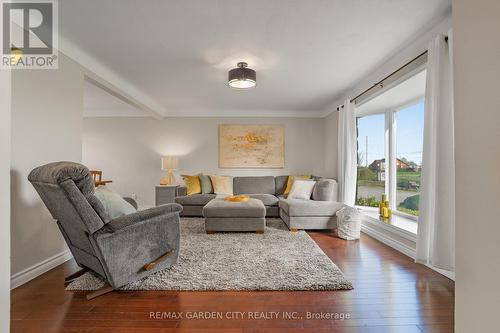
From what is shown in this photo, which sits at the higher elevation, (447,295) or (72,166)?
(72,166)

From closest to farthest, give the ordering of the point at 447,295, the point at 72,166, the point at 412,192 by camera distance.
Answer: the point at 72,166 → the point at 447,295 → the point at 412,192

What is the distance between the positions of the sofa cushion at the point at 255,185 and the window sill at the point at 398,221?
2017 mm

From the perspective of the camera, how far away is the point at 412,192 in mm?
3508

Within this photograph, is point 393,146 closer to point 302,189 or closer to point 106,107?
point 302,189

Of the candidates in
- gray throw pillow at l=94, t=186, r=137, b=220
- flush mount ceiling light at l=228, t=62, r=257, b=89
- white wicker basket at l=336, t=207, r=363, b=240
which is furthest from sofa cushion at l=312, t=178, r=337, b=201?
gray throw pillow at l=94, t=186, r=137, b=220

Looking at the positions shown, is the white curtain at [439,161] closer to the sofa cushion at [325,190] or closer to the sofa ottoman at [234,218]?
the sofa cushion at [325,190]

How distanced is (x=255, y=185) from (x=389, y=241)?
2868 millimetres

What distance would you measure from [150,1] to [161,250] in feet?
6.99

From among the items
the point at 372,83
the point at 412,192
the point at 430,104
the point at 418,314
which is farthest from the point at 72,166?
the point at 412,192

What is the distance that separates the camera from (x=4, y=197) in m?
0.71

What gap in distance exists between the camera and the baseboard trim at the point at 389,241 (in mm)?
2735

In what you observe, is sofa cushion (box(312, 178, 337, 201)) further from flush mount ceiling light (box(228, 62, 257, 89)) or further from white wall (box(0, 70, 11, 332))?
white wall (box(0, 70, 11, 332))

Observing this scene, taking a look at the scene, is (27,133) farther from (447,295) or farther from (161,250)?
(447,295)

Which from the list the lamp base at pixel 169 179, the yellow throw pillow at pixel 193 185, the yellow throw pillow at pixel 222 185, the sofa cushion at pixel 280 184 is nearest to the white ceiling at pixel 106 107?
the lamp base at pixel 169 179
